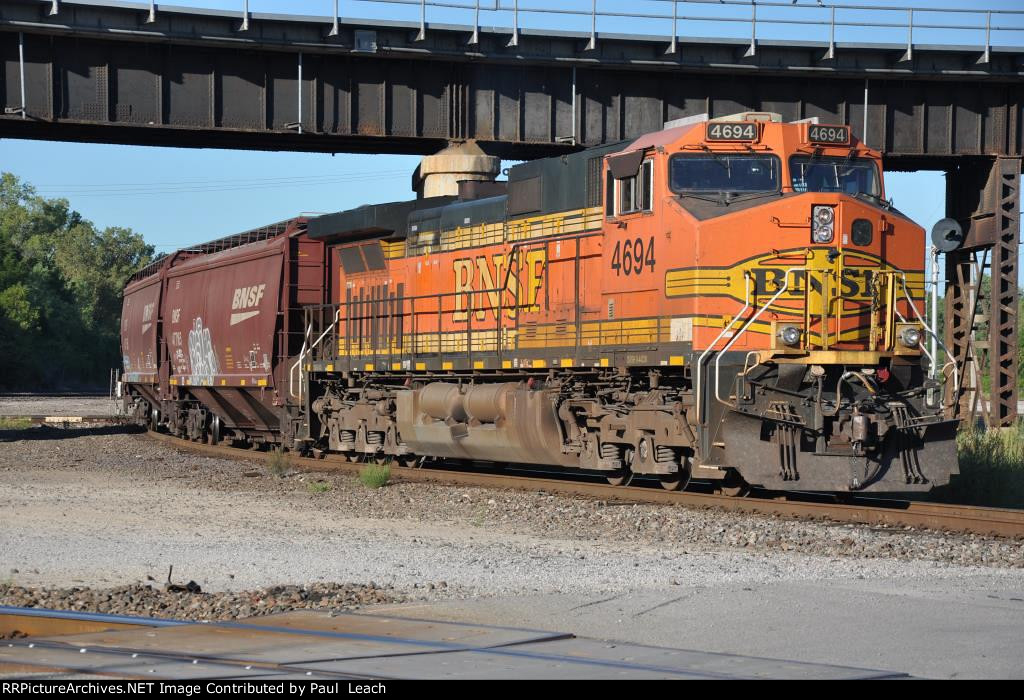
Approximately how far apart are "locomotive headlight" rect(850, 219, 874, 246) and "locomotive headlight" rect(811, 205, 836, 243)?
255 millimetres

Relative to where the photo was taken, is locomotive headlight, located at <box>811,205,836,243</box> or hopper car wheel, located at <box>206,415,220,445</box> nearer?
locomotive headlight, located at <box>811,205,836,243</box>

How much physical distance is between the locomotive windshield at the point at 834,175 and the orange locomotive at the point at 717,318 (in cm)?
2

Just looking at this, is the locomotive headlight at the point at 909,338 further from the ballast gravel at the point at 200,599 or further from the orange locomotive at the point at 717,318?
the ballast gravel at the point at 200,599

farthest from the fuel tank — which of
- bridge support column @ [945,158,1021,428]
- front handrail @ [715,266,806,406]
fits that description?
bridge support column @ [945,158,1021,428]

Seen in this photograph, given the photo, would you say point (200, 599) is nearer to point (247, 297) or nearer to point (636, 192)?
point (636, 192)

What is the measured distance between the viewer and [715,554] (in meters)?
10.7

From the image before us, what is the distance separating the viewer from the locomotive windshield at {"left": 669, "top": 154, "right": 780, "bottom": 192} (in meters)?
14.1

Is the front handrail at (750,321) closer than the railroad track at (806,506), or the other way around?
the railroad track at (806,506)

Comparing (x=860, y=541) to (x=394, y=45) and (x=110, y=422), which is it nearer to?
(x=394, y=45)

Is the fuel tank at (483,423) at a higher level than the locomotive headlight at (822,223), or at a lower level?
lower

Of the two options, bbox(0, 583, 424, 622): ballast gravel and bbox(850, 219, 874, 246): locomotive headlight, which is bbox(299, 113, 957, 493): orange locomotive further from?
bbox(0, 583, 424, 622): ballast gravel

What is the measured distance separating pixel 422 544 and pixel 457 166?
1732 centimetres

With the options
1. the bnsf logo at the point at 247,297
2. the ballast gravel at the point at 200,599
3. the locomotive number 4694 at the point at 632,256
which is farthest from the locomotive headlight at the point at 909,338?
the bnsf logo at the point at 247,297

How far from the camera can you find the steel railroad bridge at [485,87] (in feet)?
83.5
